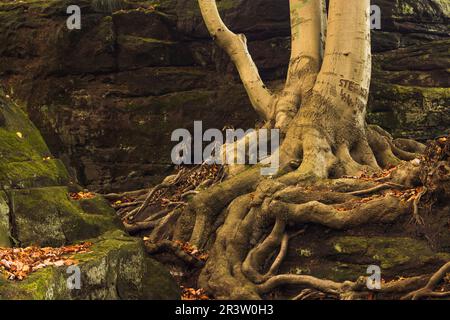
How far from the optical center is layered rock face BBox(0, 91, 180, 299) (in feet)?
21.8

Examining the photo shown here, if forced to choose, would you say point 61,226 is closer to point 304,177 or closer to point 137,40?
point 304,177

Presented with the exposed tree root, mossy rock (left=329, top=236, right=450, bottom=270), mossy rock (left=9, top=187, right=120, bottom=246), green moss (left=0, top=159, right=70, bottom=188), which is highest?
green moss (left=0, top=159, right=70, bottom=188)

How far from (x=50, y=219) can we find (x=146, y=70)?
8.25 meters

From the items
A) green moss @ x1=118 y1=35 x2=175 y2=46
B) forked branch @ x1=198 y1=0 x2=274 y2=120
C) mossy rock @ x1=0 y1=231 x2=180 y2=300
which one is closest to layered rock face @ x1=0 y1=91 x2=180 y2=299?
mossy rock @ x1=0 y1=231 x2=180 y2=300

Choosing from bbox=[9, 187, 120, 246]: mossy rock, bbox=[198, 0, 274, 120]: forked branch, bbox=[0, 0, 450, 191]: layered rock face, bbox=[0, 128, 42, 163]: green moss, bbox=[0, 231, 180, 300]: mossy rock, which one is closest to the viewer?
bbox=[0, 231, 180, 300]: mossy rock

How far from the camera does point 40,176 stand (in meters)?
8.36

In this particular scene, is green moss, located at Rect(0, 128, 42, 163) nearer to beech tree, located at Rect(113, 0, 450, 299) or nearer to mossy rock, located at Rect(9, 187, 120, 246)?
mossy rock, located at Rect(9, 187, 120, 246)

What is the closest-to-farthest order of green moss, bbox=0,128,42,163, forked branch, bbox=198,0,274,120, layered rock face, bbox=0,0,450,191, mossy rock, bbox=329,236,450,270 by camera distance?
mossy rock, bbox=329,236,450,270, green moss, bbox=0,128,42,163, forked branch, bbox=198,0,274,120, layered rock face, bbox=0,0,450,191

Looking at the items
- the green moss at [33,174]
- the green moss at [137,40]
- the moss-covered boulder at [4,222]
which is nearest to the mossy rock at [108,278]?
the moss-covered boulder at [4,222]

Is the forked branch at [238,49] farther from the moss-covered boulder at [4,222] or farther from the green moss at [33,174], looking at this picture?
the moss-covered boulder at [4,222]

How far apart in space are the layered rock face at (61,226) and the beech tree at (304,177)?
85 cm

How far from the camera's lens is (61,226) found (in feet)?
25.6

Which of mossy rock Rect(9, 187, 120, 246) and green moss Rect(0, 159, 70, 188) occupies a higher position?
green moss Rect(0, 159, 70, 188)
